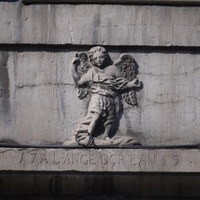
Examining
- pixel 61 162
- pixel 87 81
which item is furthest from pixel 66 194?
pixel 87 81

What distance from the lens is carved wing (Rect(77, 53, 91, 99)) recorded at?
515 inches

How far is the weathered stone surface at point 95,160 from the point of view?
12.6m

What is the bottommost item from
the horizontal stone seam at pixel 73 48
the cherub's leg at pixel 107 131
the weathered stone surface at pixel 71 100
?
the cherub's leg at pixel 107 131

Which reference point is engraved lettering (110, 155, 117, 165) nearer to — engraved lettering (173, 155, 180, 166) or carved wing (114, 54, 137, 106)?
engraved lettering (173, 155, 180, 166)

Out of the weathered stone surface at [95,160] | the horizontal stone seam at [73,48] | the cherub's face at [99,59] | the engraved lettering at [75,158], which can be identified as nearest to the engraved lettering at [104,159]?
the weathered stone surface at [95,160]

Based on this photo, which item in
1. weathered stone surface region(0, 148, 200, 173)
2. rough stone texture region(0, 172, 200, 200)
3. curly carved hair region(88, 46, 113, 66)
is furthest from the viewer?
curly carved hair region(88, 46, 113, 66)

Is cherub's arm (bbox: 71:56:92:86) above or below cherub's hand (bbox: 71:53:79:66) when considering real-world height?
below

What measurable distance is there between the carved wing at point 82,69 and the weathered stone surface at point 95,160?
28.3 inches

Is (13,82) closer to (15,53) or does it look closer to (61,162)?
(15,53)

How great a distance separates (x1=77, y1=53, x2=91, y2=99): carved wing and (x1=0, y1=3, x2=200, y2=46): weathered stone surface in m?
0.15

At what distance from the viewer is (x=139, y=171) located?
Answer: 1262cm

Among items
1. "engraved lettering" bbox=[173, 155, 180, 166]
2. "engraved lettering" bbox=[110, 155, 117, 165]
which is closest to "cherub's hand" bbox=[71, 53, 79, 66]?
"engraved lettering" bbox=[110, 155, 117, 165]

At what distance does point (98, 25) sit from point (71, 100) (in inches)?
34.6

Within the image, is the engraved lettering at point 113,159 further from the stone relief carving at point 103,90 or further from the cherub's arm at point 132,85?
the cherub's arm at point 132,85
